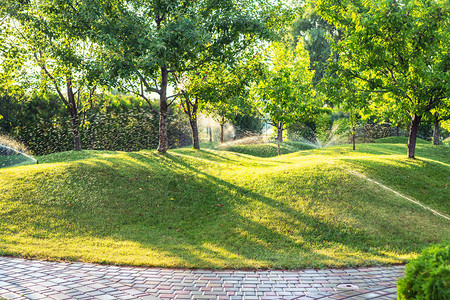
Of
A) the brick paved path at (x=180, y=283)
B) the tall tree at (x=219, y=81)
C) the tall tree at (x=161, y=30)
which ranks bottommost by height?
the brick paved path at (x=180, y=283)

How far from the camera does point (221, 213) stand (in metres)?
9.02

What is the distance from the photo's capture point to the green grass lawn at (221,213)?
6660 mm

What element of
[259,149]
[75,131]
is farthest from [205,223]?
[259,149]

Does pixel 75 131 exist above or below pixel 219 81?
below

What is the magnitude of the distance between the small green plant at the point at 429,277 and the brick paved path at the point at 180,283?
1.40 m

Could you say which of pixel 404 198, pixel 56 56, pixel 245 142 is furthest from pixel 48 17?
pixel 245 142

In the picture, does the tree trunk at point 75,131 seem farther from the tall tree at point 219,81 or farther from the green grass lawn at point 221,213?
the tall tree at point 219,81

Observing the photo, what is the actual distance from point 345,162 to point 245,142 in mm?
13598

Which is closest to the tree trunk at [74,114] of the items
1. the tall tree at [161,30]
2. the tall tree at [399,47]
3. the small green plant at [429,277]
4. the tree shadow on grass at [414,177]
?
the tall tree at [161,30]

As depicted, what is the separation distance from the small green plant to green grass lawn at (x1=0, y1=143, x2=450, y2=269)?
278cm

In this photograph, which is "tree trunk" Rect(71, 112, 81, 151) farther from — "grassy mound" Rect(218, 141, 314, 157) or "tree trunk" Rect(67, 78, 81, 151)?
"grassy mound" Rect(218, 141, 314, 157)

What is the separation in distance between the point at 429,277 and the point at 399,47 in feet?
30.4

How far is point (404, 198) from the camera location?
30.6 feet

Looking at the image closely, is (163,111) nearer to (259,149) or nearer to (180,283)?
(180,283)
